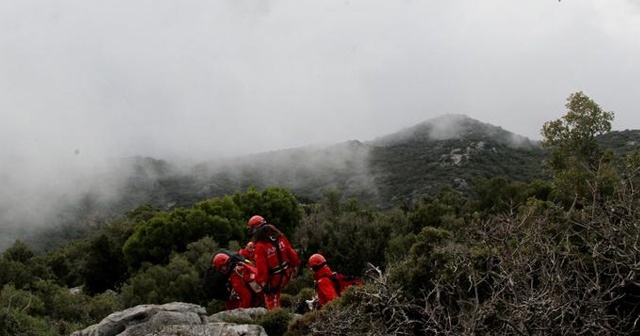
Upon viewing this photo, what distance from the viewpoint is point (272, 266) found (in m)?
9.94

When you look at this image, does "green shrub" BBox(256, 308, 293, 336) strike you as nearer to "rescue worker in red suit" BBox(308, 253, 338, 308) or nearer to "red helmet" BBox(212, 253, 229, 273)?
"rescue worker in red suit" BBox(308, 253, 338, 308)

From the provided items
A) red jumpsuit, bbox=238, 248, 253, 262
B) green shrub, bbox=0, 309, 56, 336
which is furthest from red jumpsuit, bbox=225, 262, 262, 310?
green shrub, bbox=0, 309, 56, 336

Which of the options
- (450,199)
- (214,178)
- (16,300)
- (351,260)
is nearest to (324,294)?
(16,300)

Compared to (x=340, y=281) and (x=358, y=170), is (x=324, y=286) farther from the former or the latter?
(x=358, y=170)

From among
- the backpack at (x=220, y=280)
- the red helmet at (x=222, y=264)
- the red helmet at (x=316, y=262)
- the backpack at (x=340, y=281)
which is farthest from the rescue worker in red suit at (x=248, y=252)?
the backpack at (x=340, y=281)

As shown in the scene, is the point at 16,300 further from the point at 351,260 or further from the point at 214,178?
the point at 214,178

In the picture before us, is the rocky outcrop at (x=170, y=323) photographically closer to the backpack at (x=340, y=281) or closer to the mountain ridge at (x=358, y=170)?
the backpack at (x=340, y=281)

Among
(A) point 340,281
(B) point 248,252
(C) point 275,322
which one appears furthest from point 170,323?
(B) point 248,252

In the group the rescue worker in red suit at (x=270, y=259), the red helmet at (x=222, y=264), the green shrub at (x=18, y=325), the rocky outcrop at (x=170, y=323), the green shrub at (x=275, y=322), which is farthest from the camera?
the red helmet at (x=222, y=264)

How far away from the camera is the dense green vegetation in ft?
14.6

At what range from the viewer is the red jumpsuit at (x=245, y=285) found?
10344 millimetres

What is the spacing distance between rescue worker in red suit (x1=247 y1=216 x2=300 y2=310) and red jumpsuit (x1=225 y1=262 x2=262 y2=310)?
352 mm

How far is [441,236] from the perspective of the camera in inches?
372

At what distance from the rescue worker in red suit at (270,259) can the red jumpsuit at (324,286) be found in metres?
0.49
